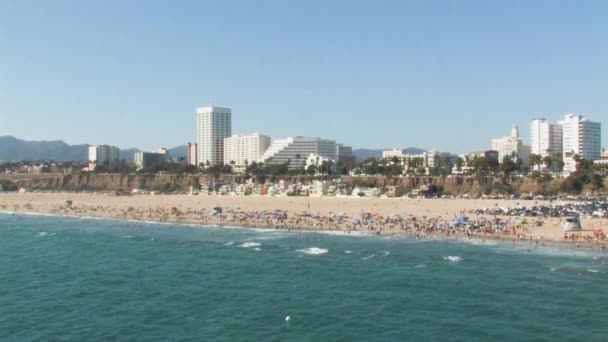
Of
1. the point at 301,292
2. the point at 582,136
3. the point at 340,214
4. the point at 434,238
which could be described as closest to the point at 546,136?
the point at 582,136

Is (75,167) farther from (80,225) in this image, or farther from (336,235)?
(336,235)

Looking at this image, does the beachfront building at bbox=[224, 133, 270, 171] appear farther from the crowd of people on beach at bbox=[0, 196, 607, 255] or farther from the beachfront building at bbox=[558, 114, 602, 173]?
the crowd of people on beach at bbox=[0, 196, 607, 255]

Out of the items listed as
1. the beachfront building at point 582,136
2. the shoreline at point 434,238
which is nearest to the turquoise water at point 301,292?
the shoreline at point 434,238

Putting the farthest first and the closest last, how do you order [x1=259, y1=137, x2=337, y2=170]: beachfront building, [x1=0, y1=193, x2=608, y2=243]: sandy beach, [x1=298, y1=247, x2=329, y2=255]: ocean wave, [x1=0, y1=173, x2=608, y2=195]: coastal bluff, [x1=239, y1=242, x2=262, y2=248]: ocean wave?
[x1=259, y1=137, x2=337, y2=170]: beachfront building, [x1=0, y1=173, x2=608, y2=195]: coastal bluff, [x1=0, y1=193, x2=608, y2=243]: sandy beach, [x1=239, y1=242, x2=262, y2=248]: ocean wave, [x1=298, y1=247, x2=329, y2=255]: ocean wave

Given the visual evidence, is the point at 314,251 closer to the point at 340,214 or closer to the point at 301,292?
the point at 301,292

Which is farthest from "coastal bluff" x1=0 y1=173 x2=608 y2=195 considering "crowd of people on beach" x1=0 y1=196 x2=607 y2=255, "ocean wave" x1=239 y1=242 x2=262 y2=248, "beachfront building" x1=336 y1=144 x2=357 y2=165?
"beachfront building" x1=336 y1=144 x2=357 y2=165

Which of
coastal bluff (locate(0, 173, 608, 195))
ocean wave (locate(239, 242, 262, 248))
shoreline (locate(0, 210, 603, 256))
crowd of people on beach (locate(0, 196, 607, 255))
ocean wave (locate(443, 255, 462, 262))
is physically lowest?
ocean wave (locate(239, 242, 262, 248))
